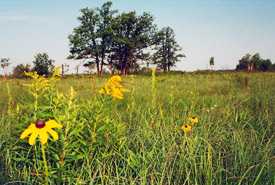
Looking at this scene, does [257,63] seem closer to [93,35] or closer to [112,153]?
[93,35]

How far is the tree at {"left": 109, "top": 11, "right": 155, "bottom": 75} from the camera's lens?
32250 millimetres

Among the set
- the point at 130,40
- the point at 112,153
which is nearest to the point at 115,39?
the point at 130,40

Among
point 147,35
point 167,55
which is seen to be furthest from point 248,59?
point 147,35

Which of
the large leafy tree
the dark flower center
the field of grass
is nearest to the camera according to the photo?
the dark flower center

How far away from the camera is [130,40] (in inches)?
1240

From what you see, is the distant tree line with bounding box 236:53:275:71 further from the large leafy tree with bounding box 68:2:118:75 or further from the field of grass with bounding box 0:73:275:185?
the field of grass with bounding box 0:73:275:185

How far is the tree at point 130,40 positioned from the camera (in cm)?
3225

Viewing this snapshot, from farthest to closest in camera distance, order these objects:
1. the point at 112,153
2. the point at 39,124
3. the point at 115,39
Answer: the point at 115,39, the point at 112,153, the point at 39,124

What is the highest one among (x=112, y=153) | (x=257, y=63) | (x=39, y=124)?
(x=257, y=63)

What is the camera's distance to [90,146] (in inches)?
→ 61.4

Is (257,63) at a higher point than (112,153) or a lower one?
higher

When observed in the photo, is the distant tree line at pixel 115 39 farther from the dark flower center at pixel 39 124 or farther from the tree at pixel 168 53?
the dark flower center at pixel 39 124

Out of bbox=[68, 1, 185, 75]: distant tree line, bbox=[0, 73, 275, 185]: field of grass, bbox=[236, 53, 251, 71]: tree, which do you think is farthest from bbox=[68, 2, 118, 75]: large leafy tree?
bbox=[236, 53, 251, 71]: tree

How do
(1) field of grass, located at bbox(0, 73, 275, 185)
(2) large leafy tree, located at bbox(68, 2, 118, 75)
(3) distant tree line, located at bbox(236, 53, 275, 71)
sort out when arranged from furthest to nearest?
(3) distant tree line, located at bbox(236, 53, 275, 71) → (2) large leafy tree, located at bbox(68, 2, 118, 75) → (1) field of grass, located at bbox(0, 73, 275, 185)
